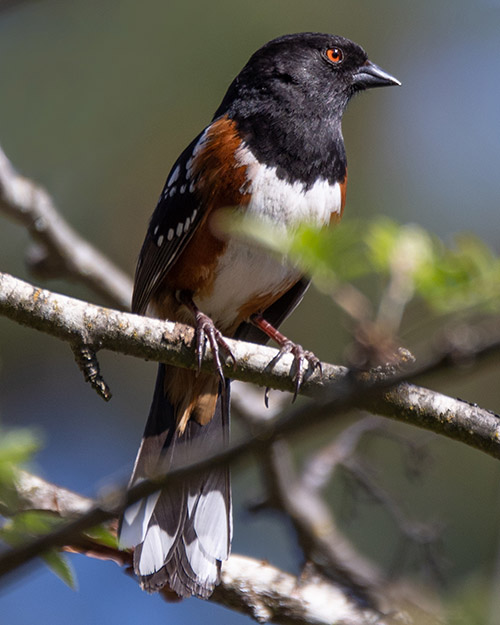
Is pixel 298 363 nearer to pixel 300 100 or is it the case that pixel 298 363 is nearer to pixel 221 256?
pixel 221 256

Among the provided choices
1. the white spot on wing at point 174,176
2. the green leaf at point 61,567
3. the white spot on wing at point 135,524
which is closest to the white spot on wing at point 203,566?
the white spot on wing at point 135,524

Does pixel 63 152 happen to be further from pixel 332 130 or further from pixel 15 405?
pixel 332 130

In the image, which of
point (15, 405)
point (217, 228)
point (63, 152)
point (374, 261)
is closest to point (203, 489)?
point (217, 228)

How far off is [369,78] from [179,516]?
1.95 meters

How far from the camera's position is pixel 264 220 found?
2852mm

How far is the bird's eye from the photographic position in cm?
347

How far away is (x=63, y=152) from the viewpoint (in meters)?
5.49

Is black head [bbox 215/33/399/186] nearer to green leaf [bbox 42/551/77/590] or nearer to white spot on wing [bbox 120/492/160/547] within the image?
white spot on wing [bbox 120/492/160/547]

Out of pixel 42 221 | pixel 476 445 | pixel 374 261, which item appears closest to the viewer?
pixel 374 261

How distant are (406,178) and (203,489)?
2.93m

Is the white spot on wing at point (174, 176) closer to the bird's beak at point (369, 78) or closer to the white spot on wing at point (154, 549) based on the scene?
A: the bird's beak at point (369, 78)

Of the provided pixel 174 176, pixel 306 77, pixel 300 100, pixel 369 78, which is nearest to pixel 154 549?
pixel 174 176

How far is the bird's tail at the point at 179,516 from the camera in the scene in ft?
8.78

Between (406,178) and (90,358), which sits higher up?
(406,178)
